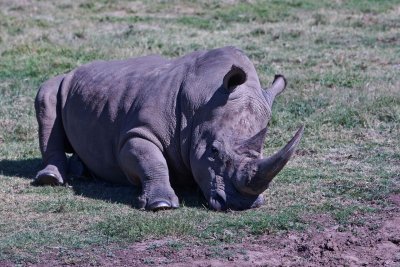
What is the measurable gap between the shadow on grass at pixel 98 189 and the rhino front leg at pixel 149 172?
7.1 inches

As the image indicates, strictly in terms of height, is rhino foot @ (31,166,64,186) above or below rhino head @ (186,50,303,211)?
below

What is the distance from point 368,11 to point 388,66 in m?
5.58

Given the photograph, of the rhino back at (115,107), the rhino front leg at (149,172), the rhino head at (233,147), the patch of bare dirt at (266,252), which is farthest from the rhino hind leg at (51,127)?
the patch of bare dirt at (266,252)

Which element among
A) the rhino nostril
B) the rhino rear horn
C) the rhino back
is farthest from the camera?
the rhino rear horn

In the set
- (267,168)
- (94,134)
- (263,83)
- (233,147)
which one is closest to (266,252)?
(267,168)

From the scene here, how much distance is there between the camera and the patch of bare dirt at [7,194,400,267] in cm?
705

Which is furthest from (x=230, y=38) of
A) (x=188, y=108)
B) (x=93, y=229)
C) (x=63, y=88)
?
(x=93, y=229)

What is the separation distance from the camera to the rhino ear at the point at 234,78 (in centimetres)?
858

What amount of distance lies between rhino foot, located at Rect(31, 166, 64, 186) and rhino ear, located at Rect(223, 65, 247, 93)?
1.98m

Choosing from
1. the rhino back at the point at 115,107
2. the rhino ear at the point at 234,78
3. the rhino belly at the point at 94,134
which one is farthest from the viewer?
the rhino belly at the point at 94,134

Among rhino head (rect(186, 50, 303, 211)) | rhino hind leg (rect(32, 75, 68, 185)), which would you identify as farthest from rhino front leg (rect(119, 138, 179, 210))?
rhino hind leg (rect(32, 75, 68, 185))

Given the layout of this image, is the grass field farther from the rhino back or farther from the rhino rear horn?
the rhino rear horn

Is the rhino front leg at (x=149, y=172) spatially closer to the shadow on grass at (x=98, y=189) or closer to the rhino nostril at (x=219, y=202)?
the shadow on grass at (x=98, y=189)

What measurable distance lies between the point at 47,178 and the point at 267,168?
8.17 ft
